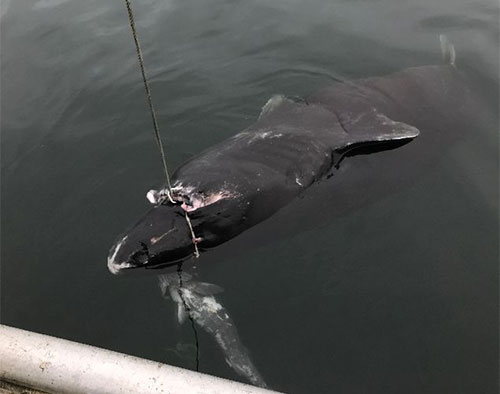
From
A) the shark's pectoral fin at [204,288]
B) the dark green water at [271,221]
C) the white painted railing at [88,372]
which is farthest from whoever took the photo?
the shark's pectoral fin at [204,288]

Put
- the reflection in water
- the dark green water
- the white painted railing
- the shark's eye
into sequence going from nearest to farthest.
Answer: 1. the white painted railing
2. the shark's eye
3. the reflection in water
4. the dark green water

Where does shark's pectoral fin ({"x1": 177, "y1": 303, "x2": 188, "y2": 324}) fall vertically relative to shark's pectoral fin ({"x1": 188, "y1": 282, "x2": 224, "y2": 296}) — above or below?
below

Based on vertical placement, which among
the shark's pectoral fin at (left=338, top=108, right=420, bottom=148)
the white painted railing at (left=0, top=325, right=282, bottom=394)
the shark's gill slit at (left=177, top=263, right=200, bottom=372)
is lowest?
the shark's gill slit at (left=177, top=263, right=200, bottom=372)

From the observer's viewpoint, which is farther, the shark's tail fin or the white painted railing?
the shark's tail fin

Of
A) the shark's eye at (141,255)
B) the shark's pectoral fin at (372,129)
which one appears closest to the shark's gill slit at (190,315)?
the shark's eye at (141,255)

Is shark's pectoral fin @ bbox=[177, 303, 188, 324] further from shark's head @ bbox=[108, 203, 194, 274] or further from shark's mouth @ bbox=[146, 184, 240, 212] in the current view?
shark's mouth @ bbox=[146, 184, 240, 212]

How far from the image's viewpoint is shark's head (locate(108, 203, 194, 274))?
3.47m

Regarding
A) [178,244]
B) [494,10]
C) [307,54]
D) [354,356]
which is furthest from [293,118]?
[494,10]

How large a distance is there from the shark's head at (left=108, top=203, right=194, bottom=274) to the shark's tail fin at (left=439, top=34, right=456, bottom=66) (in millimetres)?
3802

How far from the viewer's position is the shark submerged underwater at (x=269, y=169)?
3553 mm

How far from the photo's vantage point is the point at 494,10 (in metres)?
7.20

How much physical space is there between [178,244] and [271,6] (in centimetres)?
514

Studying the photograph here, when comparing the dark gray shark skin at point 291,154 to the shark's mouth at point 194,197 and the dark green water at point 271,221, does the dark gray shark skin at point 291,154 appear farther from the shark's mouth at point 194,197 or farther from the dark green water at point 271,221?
the dark green water at point 271,221

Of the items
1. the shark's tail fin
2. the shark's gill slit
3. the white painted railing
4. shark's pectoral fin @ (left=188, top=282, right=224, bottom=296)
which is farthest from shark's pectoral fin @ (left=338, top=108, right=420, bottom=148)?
the white painted railing
